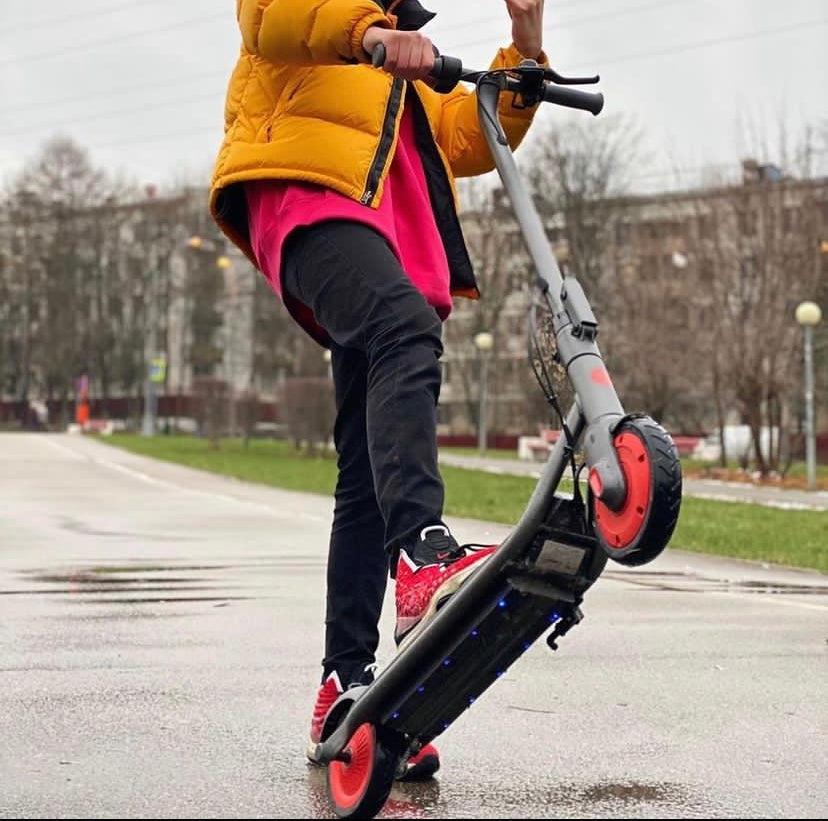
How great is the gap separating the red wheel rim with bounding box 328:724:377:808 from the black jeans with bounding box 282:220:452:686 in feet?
1.14

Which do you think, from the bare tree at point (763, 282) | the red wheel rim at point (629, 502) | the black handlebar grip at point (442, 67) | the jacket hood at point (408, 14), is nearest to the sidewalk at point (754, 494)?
the bare tree at point (763, 282)

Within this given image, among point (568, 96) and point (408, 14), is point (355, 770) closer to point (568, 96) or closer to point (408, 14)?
point (568, 96)

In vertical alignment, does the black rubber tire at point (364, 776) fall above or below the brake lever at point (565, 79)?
below

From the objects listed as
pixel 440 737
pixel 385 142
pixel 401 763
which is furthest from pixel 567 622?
pixel 385 142

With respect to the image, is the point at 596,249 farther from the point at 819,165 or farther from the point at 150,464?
the point at 150,464

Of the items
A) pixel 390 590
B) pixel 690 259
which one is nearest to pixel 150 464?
pixel 690 259

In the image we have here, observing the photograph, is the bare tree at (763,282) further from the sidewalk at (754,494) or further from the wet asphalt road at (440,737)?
the wet asphalt road at (440,737)

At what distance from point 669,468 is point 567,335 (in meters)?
0.40

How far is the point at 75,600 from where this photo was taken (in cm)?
687

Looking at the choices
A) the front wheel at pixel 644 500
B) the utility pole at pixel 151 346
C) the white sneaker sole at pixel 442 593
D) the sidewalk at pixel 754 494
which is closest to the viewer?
the front wheel at pixel 644 500

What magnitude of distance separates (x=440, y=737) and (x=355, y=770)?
745mm

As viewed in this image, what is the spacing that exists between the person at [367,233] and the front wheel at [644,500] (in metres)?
0.37

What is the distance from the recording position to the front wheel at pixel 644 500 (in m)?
2.43

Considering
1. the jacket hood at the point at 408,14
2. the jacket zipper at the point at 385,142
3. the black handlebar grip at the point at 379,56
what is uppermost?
the jacket hood at the point at 408,14
